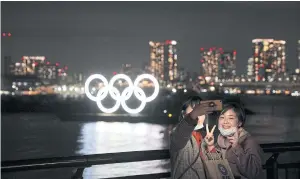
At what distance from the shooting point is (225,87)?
132 meters

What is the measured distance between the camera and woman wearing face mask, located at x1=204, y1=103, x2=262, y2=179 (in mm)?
3113

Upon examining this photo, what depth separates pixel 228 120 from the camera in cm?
315

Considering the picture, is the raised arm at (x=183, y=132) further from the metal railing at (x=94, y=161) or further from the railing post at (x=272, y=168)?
the railing post at (x=272, y=168)

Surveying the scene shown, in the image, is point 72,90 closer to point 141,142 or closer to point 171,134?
point 141,142

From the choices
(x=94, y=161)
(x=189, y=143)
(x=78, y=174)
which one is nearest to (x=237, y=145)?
Answer: (x=189, y=143)

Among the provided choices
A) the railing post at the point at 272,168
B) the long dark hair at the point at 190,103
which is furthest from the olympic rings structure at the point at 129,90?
the long dark hair at the point at 190,103

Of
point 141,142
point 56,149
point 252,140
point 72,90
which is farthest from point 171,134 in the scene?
point 72,90

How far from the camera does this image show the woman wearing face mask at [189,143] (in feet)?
10.0

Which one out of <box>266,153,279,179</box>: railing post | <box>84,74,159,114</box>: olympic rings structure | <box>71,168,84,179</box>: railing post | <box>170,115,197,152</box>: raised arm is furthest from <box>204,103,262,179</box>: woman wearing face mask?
<box>84,74,159,114</box>: olympic rings structure

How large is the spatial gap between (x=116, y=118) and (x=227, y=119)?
2811 inches

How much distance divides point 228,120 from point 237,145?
0.16m

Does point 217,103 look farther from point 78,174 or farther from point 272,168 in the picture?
point 272,168

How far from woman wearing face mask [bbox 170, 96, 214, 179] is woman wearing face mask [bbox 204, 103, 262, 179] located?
81mm

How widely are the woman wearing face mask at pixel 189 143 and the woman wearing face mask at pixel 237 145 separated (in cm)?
8
